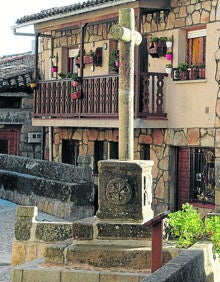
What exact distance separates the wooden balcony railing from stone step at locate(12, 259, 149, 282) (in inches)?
317

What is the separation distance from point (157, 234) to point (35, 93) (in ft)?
44.3

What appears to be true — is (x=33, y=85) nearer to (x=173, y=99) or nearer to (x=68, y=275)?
(x=173, y=99)

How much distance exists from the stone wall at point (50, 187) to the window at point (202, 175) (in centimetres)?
224

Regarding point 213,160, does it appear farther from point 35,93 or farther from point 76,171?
point 35,93

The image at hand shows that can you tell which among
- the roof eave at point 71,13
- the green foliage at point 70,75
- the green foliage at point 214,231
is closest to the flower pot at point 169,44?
the roof eave at point 71,13

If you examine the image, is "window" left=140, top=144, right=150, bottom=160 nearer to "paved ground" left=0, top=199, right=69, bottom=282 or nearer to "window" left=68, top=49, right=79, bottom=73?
"paved ground" left=0, top=199, right=69, bottom=282

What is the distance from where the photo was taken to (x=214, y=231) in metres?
8.64

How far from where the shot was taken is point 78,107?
62.7 feet

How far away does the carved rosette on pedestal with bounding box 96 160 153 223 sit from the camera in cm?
945

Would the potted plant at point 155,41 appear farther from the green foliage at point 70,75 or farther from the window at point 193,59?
the green foliage at point 70,75

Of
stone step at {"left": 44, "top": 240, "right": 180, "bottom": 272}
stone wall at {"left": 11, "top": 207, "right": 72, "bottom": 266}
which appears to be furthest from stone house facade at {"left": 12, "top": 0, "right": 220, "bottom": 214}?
stone step at {"left": 44, "top": 240, "right": 180, "bottom": 272}

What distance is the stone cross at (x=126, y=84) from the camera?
9680 mm

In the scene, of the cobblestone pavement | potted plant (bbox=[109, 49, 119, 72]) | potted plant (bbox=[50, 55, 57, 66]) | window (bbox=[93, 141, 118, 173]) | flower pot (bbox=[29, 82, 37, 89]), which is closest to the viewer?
the cobblestone pavement

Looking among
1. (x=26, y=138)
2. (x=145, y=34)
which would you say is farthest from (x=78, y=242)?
(x=26, y=138)
